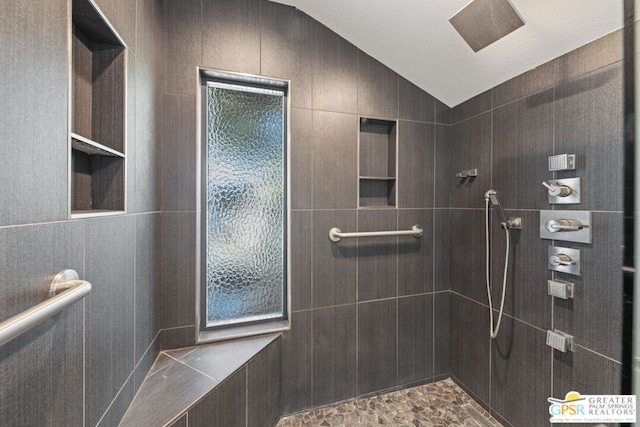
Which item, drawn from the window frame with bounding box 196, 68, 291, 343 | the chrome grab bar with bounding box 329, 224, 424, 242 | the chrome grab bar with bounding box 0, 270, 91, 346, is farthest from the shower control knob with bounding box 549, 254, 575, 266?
the chrome grab bar with bounding box 0, 270, 91, 346

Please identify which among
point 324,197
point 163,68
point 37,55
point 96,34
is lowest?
point 324,197

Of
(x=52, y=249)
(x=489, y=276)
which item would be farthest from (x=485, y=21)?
(x=52, y=249)

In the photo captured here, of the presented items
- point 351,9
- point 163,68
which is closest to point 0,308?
point 163,68

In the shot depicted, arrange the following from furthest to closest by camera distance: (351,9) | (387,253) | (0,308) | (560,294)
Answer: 1. (387,253)
2. (351,9)
3. (560,294)
4. (0,308)

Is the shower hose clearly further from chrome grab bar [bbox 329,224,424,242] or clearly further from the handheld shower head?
chrome grab bar [bbox 329,224,424,242]

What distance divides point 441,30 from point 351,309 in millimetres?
1720

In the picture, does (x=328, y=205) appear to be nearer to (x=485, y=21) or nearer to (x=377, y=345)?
(x=377, y=345)

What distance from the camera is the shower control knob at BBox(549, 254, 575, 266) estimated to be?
3.86 feet

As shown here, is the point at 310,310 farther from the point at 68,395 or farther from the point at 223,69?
the point at 223,69

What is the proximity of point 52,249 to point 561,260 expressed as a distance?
1.85 metres

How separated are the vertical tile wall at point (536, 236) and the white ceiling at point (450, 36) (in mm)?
76

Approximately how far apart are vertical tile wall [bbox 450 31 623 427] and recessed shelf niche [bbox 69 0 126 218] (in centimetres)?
188

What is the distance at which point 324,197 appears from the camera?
1.60 metres

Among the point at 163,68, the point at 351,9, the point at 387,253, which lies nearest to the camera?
the point at 163,68
